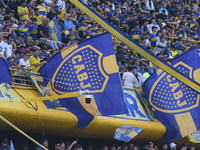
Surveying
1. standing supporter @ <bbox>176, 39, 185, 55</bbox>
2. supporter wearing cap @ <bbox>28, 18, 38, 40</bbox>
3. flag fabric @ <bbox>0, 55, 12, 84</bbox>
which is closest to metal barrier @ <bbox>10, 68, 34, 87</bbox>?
flag fabric @ <bbox>0, 55, 12, 84</bbox>

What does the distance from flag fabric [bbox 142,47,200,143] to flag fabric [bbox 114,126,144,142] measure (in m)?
1.49

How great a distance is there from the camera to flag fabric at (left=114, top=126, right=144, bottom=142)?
11.7 metres

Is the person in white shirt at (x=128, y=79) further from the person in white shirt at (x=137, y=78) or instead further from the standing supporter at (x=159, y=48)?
the standing supporter at (x=159, y=48)

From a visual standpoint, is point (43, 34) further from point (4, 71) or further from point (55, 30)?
point (4, 71)

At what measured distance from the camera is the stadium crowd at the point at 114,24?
13039 millimetres

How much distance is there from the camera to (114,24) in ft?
67.8

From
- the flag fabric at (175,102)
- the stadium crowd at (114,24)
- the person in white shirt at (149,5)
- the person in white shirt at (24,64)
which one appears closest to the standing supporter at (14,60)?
the stadium crowd at (114,24)

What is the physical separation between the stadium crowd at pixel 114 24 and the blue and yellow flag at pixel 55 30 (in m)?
0.29

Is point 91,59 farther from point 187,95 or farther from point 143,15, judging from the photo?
point 143,15

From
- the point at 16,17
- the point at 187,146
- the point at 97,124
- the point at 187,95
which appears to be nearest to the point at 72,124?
the point at 97,124

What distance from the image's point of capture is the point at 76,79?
11.2 m

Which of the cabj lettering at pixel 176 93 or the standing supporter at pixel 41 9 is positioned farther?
the standing supporter at pixel 41 9

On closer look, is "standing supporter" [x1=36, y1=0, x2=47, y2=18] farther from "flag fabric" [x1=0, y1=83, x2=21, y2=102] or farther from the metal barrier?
"flag fabric" [x1=0, y1=83, x2=21, y2=102]

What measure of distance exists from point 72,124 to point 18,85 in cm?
185
